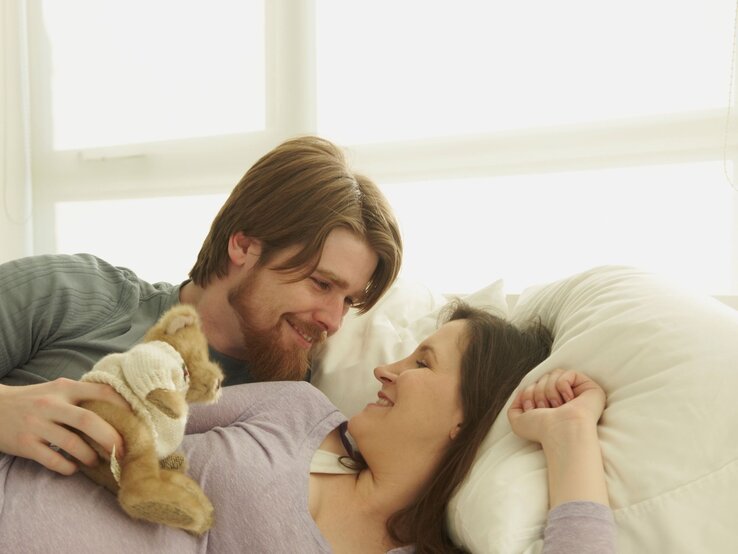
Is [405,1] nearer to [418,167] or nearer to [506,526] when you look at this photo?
[418,167]

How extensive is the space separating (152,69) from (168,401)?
7.21 feet

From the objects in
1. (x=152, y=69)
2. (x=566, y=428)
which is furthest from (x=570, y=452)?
(x=152, y=69)

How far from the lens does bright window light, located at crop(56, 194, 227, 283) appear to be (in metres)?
2.61

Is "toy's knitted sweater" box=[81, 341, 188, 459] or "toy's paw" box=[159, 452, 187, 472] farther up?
"toy's knitted sweater" box=[81, 341, 188, 459]

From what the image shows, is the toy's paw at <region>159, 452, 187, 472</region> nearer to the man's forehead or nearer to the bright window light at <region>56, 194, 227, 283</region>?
the man's forehead

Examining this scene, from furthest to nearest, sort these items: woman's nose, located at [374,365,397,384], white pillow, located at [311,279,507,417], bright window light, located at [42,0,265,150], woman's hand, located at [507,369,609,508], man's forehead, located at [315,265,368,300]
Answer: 1. bright window light, located at [42,0,265,150]
2. man's forehead, located at [315,265,368,300]
3. white pillow, located at [311,279,507,417]
4. woman's nose, located at [374,365,397,384]
5. woman's hand, located at [507,369,609,508]

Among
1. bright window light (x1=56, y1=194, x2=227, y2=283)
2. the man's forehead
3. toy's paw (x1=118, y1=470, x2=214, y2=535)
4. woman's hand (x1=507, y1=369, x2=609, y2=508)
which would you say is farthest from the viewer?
bright window light (x1=56, y1=194, x2=227, y2=283)

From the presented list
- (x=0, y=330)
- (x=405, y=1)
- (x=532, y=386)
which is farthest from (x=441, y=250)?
(x=0, y=330)

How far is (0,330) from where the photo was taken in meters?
1.38

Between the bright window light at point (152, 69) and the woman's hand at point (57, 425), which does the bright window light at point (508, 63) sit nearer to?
the bright window light at point (152, 69)

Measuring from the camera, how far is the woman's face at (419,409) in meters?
1.11

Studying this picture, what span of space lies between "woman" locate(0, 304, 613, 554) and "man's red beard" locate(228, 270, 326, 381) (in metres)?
0.21

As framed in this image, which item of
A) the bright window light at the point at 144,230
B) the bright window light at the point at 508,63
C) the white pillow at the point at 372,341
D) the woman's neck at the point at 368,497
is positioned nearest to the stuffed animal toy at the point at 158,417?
the woman's neck at the point at 368,497

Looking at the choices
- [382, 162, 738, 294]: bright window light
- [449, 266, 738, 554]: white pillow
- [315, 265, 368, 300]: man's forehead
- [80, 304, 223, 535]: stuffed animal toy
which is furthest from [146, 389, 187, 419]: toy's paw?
[382, 162, 738, 294]: bright window light
